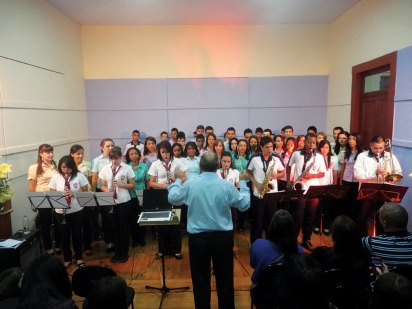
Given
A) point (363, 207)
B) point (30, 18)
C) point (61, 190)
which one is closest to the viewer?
point (61, 190)

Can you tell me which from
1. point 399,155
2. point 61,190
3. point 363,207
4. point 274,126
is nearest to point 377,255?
point 363,207

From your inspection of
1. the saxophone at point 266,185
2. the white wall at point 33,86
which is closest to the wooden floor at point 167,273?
the saxophone at point 266,185

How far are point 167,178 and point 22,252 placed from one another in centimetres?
223

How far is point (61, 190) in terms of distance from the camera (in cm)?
446

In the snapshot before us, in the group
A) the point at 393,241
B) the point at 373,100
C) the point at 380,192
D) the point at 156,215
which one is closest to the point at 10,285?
the point at 156,215

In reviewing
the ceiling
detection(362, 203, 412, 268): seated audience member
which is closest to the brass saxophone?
detection(362, 203, 412, 268): seated audience member

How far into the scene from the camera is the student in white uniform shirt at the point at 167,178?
15.9ft

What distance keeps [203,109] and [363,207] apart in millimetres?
5510

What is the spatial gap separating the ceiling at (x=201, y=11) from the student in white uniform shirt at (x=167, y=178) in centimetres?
402

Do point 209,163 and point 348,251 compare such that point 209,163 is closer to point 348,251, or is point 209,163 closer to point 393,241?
point 348,251

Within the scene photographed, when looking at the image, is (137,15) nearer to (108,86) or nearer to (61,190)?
(108,86)

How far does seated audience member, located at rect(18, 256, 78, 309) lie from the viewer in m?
2.07

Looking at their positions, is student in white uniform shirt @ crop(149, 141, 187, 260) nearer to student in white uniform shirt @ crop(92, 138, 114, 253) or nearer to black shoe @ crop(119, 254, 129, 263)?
black shoe @ crop(119, 254, 129, 263)

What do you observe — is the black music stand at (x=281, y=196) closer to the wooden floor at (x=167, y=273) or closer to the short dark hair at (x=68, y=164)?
the wooden floor at (x=167, y=273)
